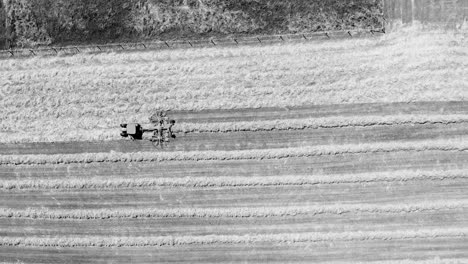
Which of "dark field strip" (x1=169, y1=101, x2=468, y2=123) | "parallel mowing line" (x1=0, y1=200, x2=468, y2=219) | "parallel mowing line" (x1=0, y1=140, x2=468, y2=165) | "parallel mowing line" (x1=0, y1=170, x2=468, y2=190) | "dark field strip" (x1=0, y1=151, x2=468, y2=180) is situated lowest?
"parallel mowing line" (x1=0, y1=200, x2=468, y2=219)

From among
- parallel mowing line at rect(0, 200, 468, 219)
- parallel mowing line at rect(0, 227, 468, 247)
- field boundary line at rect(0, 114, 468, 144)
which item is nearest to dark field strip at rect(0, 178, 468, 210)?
parallel mowing line at rect(0, 200, 468, 219)

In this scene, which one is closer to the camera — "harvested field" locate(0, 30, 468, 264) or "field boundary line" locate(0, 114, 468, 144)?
"field boundary line" locate(0, 114, 468, 144)

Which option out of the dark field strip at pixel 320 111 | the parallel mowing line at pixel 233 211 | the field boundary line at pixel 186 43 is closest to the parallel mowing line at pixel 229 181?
the parallel mowing line at pixel 233 211

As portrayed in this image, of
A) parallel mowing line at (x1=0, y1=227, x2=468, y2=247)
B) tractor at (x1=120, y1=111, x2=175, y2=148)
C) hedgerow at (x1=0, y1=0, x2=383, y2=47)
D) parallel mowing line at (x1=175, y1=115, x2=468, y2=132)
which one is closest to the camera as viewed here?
parallel mowing line at (x1=175, y1=115, x2=468, y2=132)

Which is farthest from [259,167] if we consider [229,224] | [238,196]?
[229,224]

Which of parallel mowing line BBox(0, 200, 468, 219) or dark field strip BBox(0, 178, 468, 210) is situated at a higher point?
dark field strip BBox(0, 178, 468, 210)

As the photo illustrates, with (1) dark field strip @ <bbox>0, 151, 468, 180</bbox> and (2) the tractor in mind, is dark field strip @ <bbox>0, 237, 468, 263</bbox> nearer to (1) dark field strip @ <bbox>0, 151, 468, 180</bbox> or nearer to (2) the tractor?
(1) dark field strip @ <bbox>0, 151, 468, 180</bbox>
